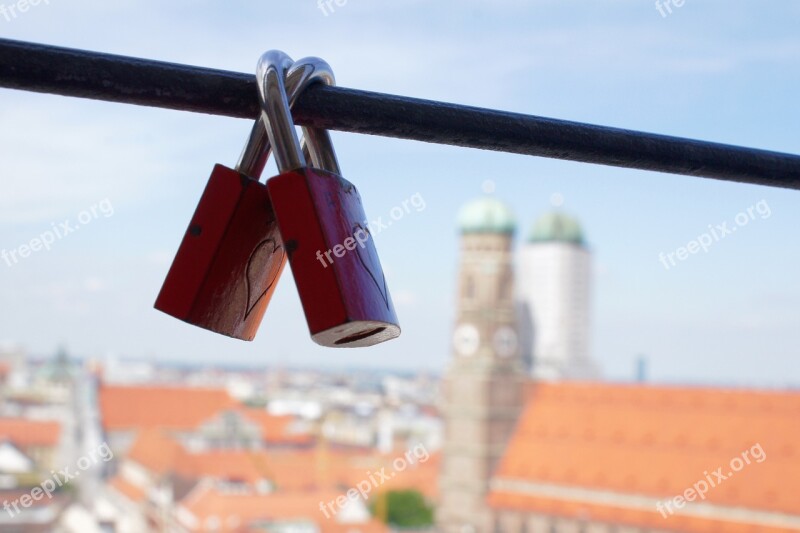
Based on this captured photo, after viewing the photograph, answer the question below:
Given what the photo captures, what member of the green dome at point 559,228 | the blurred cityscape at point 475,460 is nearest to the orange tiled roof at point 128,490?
the blurred cityscape at point 475,460

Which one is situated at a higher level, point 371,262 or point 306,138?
point 306,138

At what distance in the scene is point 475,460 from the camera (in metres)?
38.5

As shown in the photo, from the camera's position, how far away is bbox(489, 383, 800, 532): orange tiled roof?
30.4 metres

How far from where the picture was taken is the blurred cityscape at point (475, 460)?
104 ft

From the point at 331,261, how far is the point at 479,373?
38.8 metres

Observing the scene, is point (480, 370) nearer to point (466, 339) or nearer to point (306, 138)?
point (466, 339)

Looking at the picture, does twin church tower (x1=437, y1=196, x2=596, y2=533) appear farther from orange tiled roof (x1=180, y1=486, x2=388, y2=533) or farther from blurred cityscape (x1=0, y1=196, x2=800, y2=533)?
orange tiled roof (x1=180, y1=486, x2=388, y2=533)

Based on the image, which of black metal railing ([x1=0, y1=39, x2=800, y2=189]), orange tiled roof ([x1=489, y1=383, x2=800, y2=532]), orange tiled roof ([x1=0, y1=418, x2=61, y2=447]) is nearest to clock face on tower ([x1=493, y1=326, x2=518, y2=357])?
orange tiled roof ([x1=489, y1=383, x2=800, y2=532])

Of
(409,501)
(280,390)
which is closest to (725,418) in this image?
(409,501)

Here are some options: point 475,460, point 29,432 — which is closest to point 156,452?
point 29,432

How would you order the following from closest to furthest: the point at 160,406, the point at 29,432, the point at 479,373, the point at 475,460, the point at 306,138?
the point at 306,138, the point at 475,460, the point at 479,373, the point at 29,432, the point at 160,406

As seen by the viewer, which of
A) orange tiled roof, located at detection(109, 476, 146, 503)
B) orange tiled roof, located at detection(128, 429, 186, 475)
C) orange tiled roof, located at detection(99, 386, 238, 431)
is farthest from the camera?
orange tiled roof, located at detection(99, 386, 238, 431)

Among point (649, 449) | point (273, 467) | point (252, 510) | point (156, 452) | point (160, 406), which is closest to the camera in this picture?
point (649, 449)

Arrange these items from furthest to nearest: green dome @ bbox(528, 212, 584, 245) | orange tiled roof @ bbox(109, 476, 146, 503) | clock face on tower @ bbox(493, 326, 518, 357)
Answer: green dome @ bbox(528, 212, 584, 245) → orange tiled roof @ bbox(109, 476, 146, 503) → clock face on tower @ bbox(493, 326, 518, 357)
